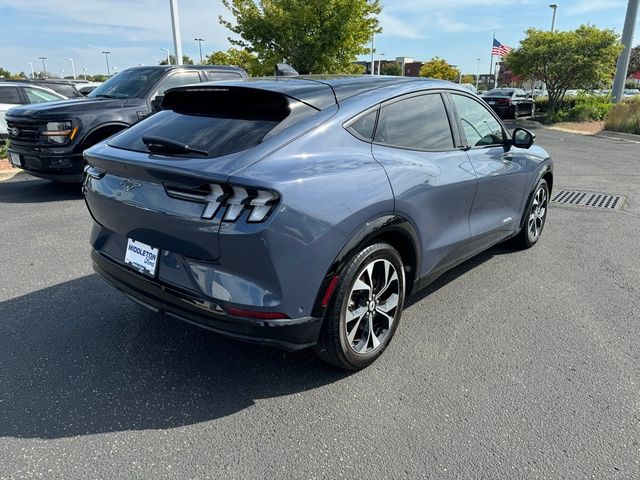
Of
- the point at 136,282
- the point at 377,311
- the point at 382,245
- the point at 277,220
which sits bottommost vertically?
the point at 377,311

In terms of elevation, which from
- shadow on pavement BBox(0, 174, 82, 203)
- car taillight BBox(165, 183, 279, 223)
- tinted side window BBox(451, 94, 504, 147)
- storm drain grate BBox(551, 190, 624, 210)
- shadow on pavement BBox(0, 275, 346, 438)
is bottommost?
storm drain grate BBox(551, 190, 624, 210)

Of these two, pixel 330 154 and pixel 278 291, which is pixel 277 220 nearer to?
pixel 278 291

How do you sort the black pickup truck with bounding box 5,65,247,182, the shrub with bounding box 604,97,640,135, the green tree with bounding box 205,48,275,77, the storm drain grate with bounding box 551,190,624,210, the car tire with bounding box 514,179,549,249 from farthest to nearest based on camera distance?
the green tree with bounding box 205,48,275,77 → the shrub with bounding box 604,97,640,135 → the storm drain grate with bounding box 551,190,624,210 → the black pickup truck with bounding box 5,65,247,182 → the car tire with bounding box 514,179,549,249

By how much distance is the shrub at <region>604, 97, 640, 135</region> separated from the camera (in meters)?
17.0

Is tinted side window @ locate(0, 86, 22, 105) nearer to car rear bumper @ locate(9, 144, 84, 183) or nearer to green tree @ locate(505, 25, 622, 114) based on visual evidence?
car rear bumper @ locate(9, 144, 84, 183)

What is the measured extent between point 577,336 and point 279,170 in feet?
8.10

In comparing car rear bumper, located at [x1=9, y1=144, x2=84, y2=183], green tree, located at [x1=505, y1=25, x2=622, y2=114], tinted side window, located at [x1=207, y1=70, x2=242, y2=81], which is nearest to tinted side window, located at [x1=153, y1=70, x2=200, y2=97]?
tinted side window, located at [x1=207, y1=70, x2=242, y2=81]

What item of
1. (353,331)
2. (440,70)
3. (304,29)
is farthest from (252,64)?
(440,70)

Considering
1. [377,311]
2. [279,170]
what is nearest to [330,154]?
[279,170]

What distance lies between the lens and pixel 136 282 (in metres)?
2.65

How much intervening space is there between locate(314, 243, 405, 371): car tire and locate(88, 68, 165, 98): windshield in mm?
5963

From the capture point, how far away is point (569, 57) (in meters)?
21.4

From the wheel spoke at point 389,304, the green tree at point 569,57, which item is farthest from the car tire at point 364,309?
the green tree at point 569,57

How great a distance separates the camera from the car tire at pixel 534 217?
4754 mm
